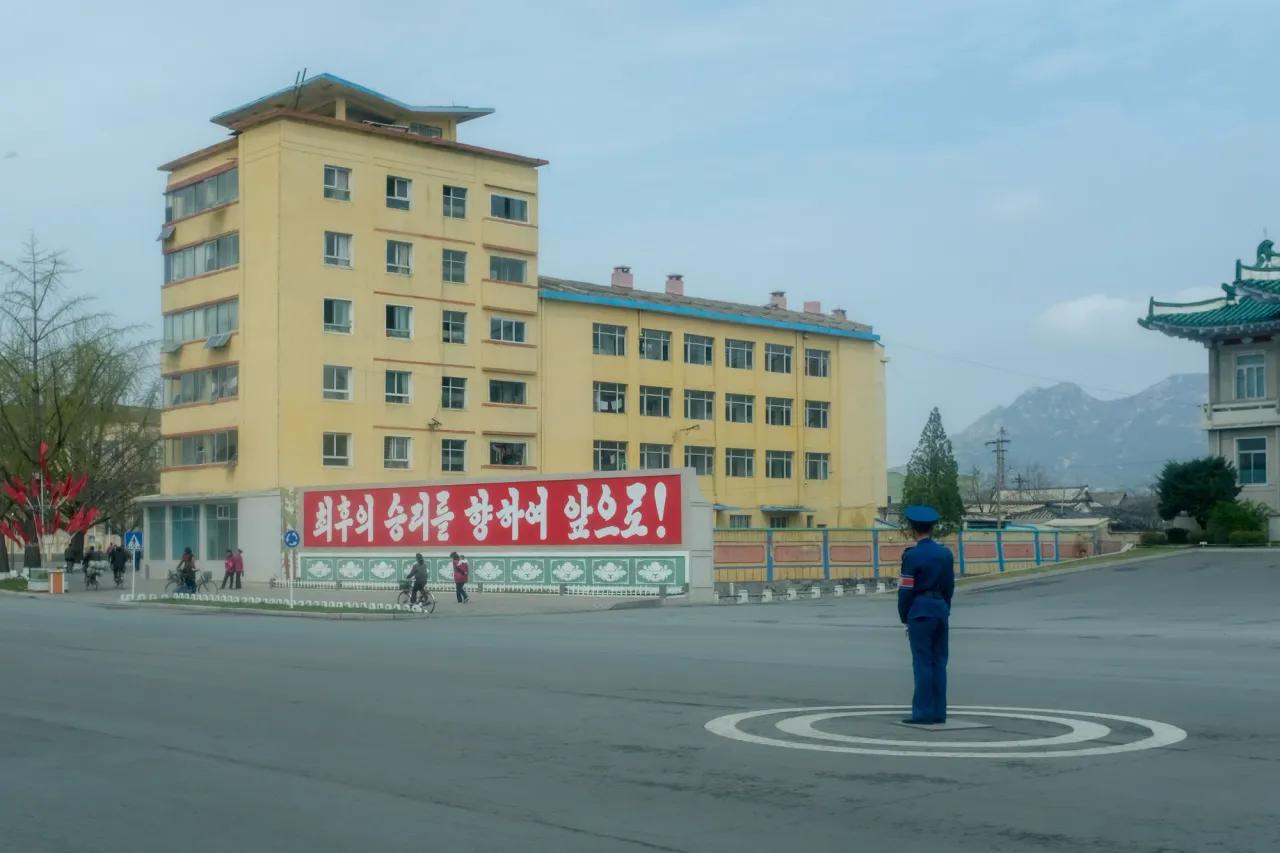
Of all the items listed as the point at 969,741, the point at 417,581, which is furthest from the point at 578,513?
the point at 969,741

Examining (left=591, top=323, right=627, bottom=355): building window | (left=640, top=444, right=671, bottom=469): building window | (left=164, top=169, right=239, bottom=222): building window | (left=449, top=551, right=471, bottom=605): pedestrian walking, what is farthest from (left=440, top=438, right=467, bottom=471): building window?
(left=449, top=551, right=471, bottom=605): pedestrian walking

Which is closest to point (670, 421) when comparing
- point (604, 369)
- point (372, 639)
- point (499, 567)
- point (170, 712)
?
point (604, 369)

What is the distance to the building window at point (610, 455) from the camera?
2729 inches

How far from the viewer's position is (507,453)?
66.5 metres

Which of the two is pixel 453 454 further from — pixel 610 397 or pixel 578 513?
pixel 578 513

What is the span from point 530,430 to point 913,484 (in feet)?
68.6

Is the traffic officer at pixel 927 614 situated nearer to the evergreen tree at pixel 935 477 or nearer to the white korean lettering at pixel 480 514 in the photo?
the white korean lettering at pixel 480 514

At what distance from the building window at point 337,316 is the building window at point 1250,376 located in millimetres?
35907

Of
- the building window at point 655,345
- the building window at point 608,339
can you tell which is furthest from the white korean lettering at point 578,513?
the building window at point 655,345

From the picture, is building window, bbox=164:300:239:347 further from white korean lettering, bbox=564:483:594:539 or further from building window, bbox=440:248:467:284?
white korean lettering, bbox=564:483:594:539

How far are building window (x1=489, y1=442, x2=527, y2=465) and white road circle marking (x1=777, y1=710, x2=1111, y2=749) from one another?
53.9 meters

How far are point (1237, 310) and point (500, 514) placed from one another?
2957cm

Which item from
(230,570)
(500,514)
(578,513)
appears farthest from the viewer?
(230,570)

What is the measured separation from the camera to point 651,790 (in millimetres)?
9023
